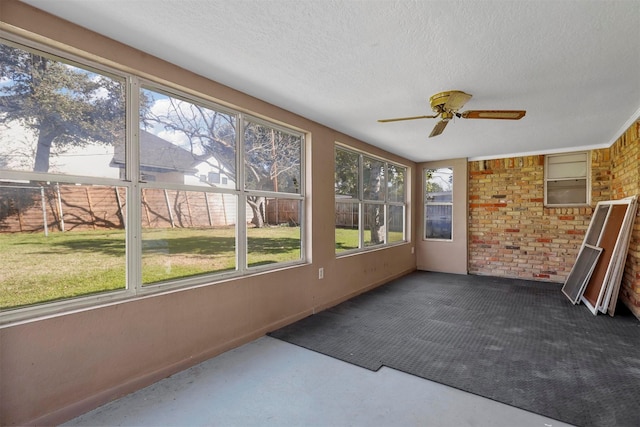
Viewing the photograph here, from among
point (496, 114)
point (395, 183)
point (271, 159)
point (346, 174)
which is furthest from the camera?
point (395, 183)

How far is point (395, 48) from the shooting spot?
2059mm

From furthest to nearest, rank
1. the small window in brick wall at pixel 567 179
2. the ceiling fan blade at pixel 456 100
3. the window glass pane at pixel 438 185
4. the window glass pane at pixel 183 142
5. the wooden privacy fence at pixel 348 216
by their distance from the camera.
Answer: the window glass pane at pixel 438 185, the small window in brick wall at pixel 567 179, the wooden privacy fence at pixel 348 216, the ceiling fan blade at pixel 456 100, the window glass pane at pixel 183 142

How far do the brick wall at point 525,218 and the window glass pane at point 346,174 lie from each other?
2.73 metres

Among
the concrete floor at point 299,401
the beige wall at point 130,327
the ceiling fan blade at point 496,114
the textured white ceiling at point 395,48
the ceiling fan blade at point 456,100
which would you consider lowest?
the concrete floor at point 299,401

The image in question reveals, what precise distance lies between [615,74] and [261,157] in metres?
3.02

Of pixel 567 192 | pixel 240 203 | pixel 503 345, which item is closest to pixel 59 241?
pixel 240 203

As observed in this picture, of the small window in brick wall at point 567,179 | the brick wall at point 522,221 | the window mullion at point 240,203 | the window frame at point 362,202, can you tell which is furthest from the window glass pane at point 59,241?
the small window in brick wall at point 567,179

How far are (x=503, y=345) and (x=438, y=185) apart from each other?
3976 mm

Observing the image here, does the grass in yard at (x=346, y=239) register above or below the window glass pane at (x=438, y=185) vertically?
below

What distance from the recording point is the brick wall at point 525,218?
4930 mm

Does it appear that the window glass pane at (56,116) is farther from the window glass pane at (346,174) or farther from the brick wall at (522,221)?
the brick wall at (522,221)

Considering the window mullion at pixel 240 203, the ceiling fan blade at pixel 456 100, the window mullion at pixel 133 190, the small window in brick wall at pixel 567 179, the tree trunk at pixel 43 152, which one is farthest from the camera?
the small window in brick wall at pixel 567 179

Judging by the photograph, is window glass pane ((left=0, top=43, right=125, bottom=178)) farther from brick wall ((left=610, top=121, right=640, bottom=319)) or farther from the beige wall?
brick wall ((left=610, top=121, right=640, bottom=319))

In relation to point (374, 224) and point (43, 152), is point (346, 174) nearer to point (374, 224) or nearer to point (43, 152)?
point (374, 224)
